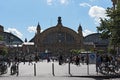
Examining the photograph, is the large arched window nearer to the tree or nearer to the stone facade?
the stone facade

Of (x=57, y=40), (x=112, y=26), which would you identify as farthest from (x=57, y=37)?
(x=112, y=26)

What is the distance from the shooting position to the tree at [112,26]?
3449cm

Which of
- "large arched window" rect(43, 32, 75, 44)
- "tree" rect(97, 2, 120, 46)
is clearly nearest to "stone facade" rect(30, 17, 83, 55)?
"large arched window" rect(43, 32, 75, 44)

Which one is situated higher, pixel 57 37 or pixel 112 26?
pixel 57 37

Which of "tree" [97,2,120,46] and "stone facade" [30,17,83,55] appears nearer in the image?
"tree" [97,2,120,46]

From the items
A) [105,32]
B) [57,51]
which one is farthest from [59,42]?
[105,32]

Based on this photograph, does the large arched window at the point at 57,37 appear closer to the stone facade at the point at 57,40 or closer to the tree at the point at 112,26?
the stone facade at the point at 57,40

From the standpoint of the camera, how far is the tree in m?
34.5

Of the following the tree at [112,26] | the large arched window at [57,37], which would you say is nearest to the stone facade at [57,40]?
the large arched window at [57,37]

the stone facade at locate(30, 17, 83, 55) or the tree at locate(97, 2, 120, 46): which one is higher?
the stone facade at locate(30, 17, 83, 55)

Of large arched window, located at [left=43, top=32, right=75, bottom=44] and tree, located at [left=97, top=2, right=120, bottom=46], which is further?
large arched window, located at [left=43, top=32, right=75, bottom=44]

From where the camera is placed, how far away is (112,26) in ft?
117

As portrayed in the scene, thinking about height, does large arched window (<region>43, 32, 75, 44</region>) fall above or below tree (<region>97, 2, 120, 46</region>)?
above

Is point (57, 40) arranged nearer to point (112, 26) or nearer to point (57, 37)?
point (57, 37)
